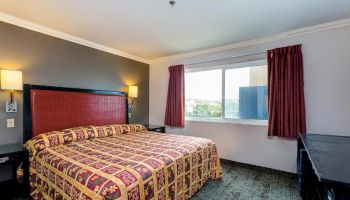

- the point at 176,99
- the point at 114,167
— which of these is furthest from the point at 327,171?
the point at 176,99

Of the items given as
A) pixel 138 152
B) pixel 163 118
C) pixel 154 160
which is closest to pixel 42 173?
pixel 138 152

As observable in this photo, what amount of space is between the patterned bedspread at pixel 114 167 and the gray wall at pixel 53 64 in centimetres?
88

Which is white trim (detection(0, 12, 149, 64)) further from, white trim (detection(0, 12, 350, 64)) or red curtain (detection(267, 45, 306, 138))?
red curtain (detection(267, 45, 306, 138))

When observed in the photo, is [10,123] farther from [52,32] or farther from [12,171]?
[52,32]

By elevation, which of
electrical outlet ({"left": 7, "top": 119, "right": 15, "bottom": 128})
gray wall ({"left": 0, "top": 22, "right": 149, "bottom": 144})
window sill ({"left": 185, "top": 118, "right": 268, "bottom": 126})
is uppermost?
gray wall ({"left": 0, "top": 22, "right": 149, "bottom": 144})

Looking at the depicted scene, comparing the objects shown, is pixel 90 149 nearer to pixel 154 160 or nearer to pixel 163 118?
pixel 154 160

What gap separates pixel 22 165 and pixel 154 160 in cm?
182

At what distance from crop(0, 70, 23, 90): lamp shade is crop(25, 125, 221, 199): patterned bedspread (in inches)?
31.0

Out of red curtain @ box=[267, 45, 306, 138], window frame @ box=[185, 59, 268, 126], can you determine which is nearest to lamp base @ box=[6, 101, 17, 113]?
window frame @ box=[185, 59, 268, 126]

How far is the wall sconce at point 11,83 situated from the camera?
2.32 m

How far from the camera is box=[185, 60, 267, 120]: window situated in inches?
131

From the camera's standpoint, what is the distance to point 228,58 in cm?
359

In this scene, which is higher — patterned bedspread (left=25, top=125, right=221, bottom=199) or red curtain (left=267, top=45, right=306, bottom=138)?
red curtain (left=267, top=45, right=306, bottom=138)

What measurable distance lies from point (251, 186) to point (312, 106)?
5.09 feet
